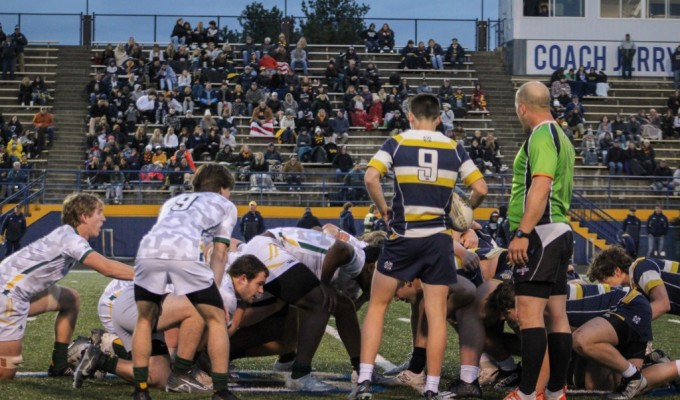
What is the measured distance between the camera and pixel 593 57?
3525cm

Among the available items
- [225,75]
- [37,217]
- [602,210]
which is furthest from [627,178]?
[37,217]

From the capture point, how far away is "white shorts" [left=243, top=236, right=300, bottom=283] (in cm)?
762

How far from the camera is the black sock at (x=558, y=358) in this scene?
667 cm

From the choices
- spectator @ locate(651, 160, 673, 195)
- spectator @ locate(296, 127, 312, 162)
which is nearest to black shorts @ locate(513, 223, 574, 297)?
spectator @ locate(296, 127, 312, 162)

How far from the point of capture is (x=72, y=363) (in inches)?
308

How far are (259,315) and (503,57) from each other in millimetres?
29189

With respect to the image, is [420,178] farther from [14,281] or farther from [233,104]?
[233,104]

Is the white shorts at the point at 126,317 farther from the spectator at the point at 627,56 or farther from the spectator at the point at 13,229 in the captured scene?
the spectator at the point at 627,56

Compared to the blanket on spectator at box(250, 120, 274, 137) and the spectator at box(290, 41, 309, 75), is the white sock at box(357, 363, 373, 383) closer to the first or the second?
the blanket on spectator at box(250, 120, 274, 137)

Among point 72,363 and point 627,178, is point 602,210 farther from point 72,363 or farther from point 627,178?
point 72,363

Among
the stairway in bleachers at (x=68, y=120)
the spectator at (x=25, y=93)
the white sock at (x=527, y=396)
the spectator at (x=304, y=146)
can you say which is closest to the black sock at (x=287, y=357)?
the white sock at (x=527, y=396)

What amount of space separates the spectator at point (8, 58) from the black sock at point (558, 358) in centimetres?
2899

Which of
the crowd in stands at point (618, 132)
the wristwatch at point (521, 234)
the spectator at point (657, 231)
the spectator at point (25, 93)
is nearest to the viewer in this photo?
the wristwatch at point (521, 234)

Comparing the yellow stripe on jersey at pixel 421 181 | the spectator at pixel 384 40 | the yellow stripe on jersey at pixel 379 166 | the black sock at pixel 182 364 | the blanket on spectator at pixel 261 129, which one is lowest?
the black sock at pixel 182 364
